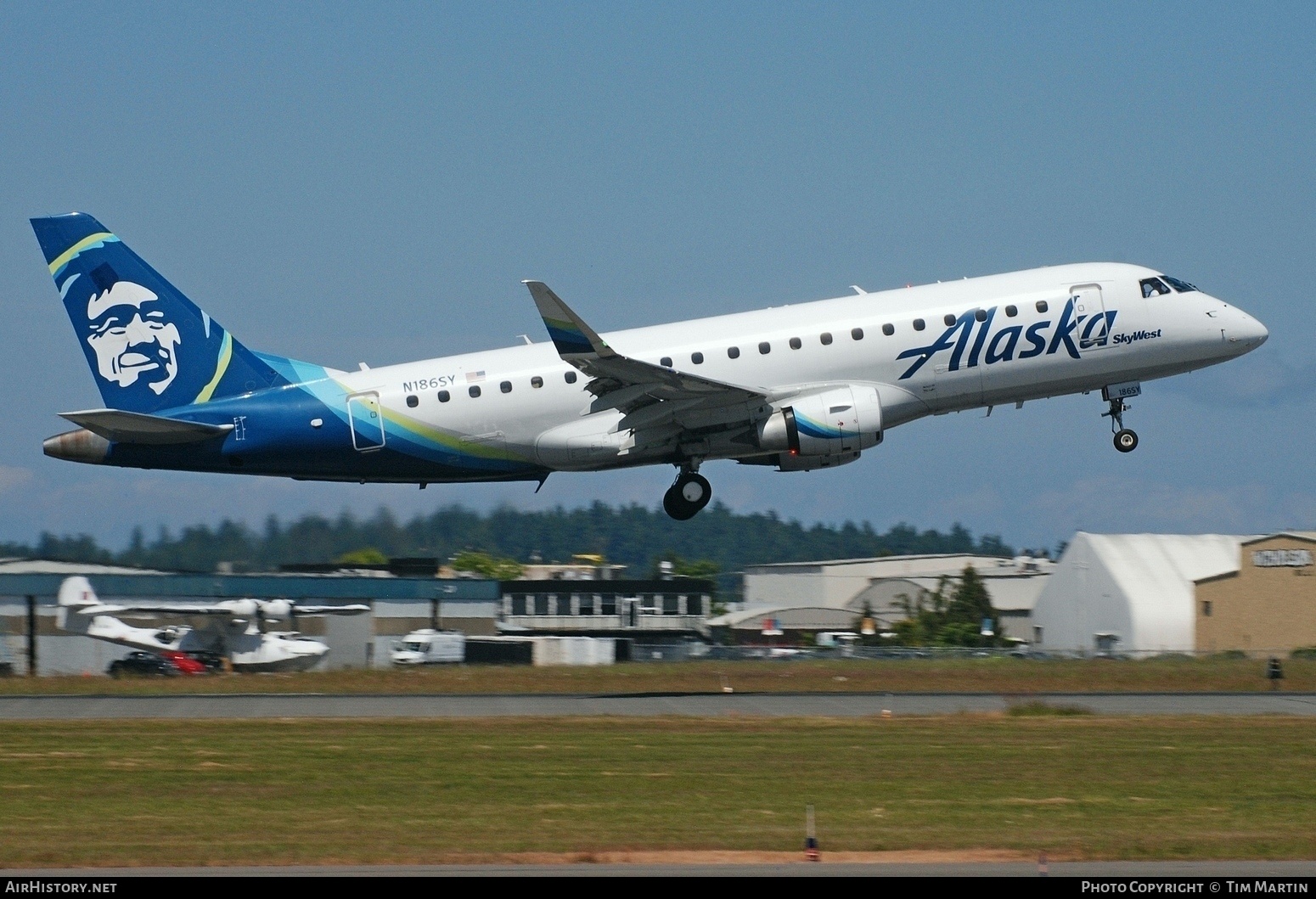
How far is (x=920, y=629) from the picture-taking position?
77250mm

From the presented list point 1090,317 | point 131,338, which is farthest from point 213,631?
point 1090,317

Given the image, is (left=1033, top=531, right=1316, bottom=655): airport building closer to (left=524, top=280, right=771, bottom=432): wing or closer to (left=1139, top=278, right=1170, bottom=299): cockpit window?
(left=1139, top=278, right=1170, bottom=299): cockpit window

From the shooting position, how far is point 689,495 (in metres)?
37.2

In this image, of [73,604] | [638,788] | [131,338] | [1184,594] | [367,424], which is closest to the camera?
[638,788]

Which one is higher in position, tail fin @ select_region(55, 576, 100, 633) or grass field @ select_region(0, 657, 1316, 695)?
tail fin @ select_region(55, 576, 100, 633)

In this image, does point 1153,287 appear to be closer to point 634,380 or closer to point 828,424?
point 828,424

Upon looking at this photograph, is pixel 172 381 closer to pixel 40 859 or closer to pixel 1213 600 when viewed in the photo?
pixel 40 859

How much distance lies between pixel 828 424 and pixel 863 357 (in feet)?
6.28

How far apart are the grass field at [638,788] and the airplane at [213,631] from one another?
1817cm

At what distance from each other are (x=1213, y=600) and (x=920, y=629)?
1464cm

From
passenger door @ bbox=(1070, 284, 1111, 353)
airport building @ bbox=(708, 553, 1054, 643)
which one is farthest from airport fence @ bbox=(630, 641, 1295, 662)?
airport building @ bbox=(708, 553, 1054, 643)

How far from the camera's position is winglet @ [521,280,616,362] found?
31312mm

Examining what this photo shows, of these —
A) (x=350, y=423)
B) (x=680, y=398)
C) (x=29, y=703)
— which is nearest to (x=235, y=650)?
(x=29, y=703)

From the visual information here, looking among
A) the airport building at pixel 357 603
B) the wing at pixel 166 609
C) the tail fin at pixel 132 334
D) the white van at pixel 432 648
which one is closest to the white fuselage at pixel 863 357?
the tail fin at pixel 132 334
